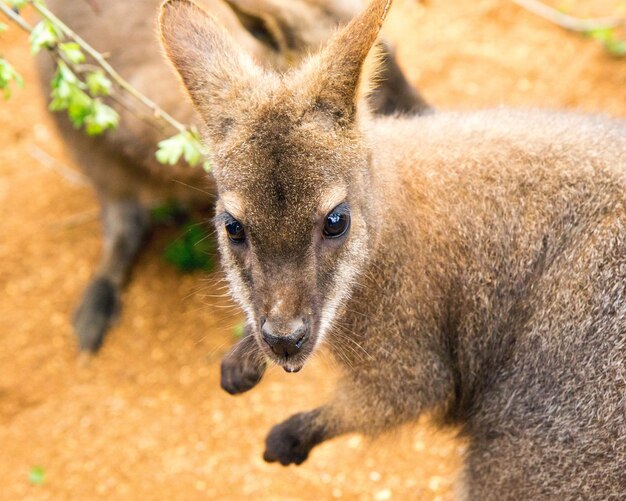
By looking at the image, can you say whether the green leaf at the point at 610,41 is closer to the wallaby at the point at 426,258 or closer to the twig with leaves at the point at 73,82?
the wallaby at the point at 426,258

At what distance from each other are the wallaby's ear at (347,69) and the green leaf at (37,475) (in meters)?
2.81

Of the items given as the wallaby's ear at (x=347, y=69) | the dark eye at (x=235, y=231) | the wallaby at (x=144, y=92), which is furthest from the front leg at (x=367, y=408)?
the wallaby at (x=144, y=92)

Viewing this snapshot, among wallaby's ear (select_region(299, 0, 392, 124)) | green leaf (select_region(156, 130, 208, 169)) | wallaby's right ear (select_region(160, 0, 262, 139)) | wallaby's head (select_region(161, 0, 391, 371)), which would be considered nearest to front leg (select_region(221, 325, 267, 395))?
wallaby's head (select_region(161, 0, 391, 371))

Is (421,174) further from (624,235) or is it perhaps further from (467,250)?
(624,235)

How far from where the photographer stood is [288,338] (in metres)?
2.74

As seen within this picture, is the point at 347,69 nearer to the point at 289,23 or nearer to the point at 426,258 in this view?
the point at 426,258

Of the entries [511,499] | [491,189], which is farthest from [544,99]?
[511,499]

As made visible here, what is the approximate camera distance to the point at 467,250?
3311 mm

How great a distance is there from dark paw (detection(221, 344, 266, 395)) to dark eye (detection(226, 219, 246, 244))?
27.0 inches

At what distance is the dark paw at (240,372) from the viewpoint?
3537 millimetres

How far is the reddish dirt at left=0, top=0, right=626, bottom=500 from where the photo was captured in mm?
4441

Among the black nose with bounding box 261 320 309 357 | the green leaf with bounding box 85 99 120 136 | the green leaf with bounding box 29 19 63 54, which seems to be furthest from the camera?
the green leaf with bounding box 85 99 120 136

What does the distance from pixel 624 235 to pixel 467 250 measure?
0.57 meters

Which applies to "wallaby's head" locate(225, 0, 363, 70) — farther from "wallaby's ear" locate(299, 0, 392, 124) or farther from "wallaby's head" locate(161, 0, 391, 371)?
"wallaby's ear" locate(299, 0, 392, 124)
